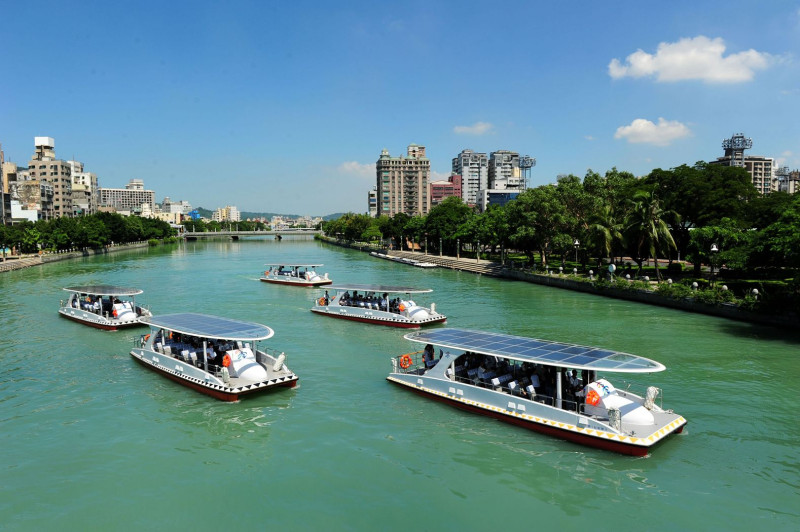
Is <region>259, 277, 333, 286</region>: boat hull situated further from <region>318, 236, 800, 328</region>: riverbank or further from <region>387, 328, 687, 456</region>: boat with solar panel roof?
<region>387, 328, 687, 456</region>: boat with solar panel roof

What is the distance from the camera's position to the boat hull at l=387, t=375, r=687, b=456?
15.0 meters

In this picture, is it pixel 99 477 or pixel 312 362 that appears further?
pixel 312 362

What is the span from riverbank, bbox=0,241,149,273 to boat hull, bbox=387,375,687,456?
80345mm

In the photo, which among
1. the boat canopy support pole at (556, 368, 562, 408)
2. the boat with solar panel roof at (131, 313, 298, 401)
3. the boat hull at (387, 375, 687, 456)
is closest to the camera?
the boat hull at (387, 375, 687, 456)

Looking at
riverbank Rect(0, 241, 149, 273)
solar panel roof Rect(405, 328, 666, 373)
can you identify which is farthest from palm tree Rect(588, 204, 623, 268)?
riverbank Rect(0, 241, 149, 273)

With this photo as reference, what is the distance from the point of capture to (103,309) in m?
36.0

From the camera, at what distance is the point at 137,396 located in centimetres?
2094

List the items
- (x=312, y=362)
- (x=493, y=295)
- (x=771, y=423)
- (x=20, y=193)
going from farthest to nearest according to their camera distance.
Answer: (x=20, y=193) → (x=493, y=295) → (x=312, y=362) → (x=771, y=423)

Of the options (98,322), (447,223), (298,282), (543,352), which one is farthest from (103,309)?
(447,223)

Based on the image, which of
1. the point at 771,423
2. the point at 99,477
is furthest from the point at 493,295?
the point at 99,477

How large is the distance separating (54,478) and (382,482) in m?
8.96

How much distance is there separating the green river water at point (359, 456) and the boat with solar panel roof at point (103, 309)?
17.6 ft

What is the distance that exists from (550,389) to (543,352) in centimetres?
123

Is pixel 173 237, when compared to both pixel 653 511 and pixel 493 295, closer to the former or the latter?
pixel 493 295
